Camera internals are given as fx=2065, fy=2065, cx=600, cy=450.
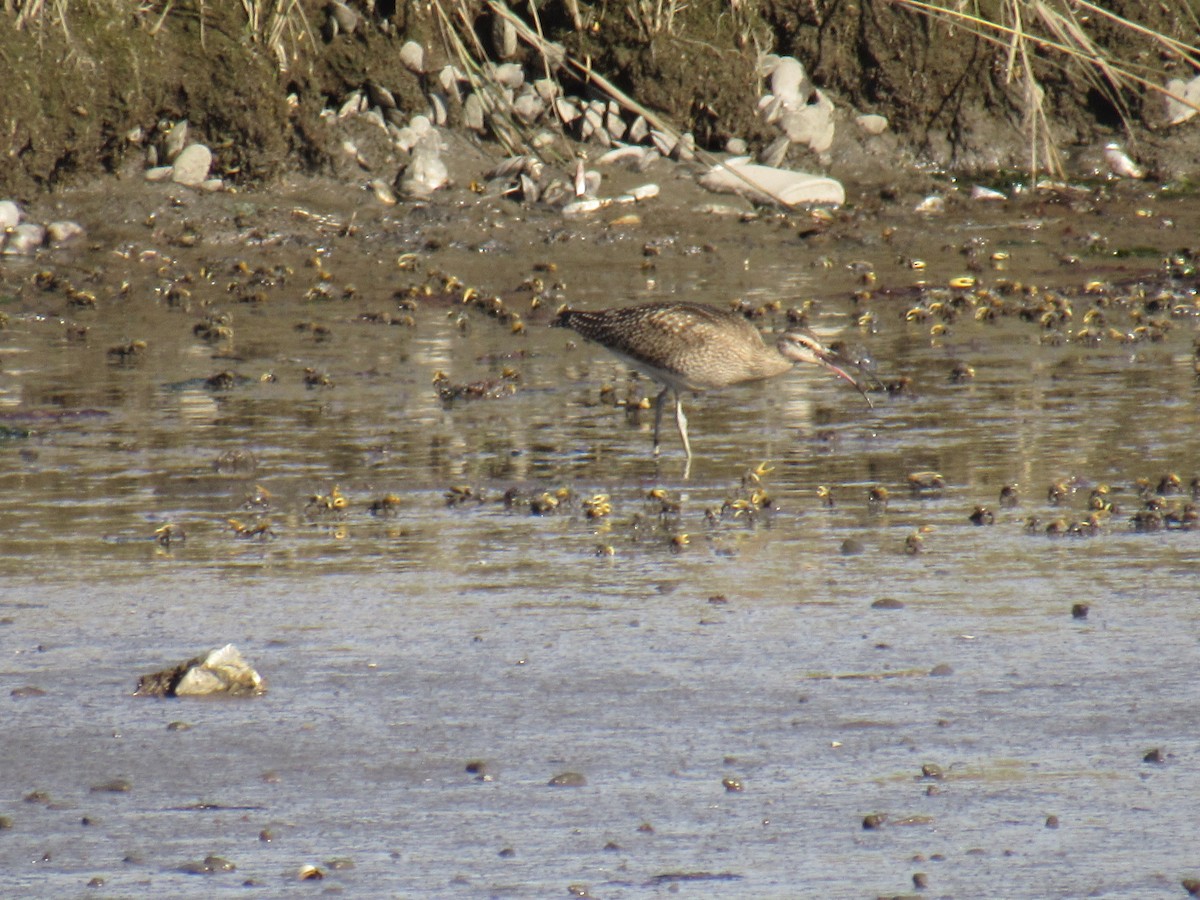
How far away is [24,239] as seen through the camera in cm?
1392

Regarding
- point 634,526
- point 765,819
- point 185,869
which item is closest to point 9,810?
point 185,869

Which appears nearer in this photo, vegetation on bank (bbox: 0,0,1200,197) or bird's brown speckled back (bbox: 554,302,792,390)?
bird's brown speckled back (bbox: 554,302,792,390)

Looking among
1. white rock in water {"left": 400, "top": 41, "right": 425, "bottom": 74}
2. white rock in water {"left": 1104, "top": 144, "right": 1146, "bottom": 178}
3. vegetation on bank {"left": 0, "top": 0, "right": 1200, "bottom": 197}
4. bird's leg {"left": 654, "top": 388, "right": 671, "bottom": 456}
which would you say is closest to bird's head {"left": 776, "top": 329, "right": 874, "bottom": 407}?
bird's leg {"left": 654, "top": 388, "right": 671, "bottom": 456}

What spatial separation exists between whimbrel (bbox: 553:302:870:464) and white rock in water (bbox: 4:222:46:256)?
521cm

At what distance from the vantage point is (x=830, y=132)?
16.8 meters

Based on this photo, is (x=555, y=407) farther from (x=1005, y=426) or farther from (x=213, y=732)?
(x=213, y=732)

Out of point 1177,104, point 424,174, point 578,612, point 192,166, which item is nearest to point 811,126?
point 1177,104

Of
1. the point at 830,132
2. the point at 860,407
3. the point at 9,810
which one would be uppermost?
the point at 830,132

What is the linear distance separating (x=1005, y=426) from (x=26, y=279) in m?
6.78

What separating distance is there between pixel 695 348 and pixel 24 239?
6.09 meters

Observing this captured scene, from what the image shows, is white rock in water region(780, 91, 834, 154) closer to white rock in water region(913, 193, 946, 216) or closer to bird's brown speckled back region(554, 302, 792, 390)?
white rock in water region(913, 193, 946, 216)

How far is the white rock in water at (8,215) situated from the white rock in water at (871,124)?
270 inches

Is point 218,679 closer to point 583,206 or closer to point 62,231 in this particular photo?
point 62,231

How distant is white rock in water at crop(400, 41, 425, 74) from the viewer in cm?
1590
